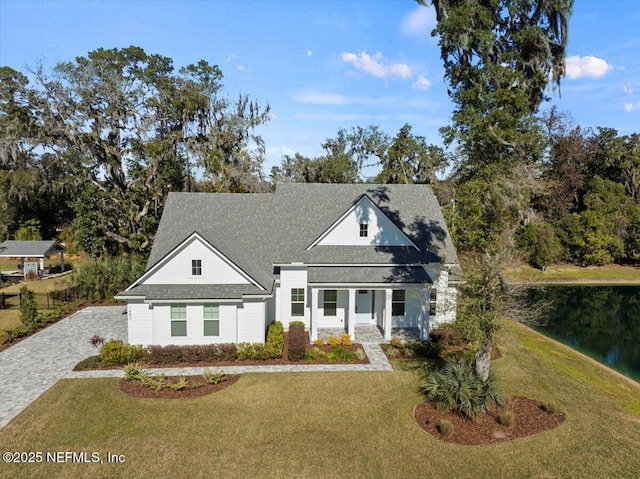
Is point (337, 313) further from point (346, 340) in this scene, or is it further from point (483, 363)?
point (483, 363)

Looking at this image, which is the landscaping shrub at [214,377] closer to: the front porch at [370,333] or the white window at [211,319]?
the white window at [211,319]

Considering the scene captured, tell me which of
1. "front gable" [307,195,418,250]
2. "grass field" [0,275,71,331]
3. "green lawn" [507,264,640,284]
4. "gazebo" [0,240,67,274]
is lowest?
"green lawn" [507,264,640,284]

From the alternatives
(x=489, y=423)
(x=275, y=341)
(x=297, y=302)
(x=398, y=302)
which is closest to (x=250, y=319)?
(x=275, y=341)

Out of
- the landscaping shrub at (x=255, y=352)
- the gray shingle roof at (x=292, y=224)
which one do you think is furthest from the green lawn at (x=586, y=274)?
the landscaping shrub at (x=255, y=352)

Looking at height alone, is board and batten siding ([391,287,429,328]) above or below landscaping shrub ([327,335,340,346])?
above

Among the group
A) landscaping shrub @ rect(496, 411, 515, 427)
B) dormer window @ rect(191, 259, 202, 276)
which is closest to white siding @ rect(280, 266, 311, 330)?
dormer window @ rect(191, 259, 202, 276)

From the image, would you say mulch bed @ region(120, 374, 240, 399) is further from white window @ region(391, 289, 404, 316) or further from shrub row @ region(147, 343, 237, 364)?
white window @ region(391, 289, 404, 316)

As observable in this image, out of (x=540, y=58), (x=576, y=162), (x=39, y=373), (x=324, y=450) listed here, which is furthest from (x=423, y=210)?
(x=576, y=162)
